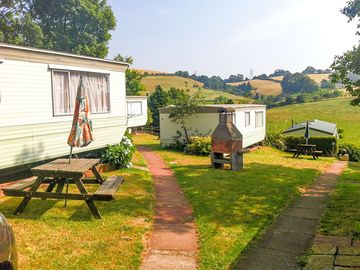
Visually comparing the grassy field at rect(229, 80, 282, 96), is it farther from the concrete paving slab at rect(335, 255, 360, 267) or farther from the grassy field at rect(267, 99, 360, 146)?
the concrete paving slab at rect(335, 255, 360, 267)

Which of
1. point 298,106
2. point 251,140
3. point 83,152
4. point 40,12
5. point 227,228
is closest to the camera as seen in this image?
point 227,228

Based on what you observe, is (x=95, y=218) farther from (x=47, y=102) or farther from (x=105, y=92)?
(x=105, y=92)

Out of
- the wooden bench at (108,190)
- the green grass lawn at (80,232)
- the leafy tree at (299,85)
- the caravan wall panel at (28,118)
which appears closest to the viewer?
the green grass lawn at (80,232)

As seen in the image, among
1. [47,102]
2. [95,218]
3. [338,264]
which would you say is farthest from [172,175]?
[338,264]

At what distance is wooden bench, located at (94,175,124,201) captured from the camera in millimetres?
7133

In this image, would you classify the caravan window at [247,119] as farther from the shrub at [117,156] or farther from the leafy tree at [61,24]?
the leafy tree at [61,24]

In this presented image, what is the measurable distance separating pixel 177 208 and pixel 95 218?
220 centimetres

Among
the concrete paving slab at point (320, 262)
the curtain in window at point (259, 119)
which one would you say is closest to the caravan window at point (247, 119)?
the curtain in window at point (259, 119)

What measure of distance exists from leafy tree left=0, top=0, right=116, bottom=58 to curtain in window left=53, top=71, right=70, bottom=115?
30.5 m

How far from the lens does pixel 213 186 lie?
1134 cm

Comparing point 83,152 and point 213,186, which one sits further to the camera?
point 83,152

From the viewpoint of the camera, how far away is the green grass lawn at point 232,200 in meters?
6.22

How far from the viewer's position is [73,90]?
12039 millimetres

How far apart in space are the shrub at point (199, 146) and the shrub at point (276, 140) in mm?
10111
